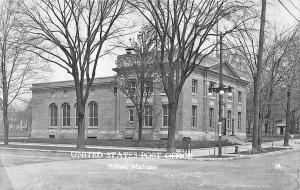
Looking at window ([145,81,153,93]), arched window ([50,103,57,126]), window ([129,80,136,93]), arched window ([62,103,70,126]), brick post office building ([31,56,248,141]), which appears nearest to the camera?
window ([145,81,153,93])

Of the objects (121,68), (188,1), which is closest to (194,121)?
(121,68)

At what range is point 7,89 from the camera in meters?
40.1

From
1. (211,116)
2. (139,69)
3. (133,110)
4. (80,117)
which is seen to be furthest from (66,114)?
(80,117)

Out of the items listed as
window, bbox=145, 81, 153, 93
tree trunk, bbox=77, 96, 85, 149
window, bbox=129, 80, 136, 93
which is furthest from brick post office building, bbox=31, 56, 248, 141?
tree trunk, bbox=77, 96, 85, 149

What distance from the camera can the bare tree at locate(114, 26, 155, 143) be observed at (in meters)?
36.6

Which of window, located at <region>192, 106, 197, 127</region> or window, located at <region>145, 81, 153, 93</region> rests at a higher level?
window, located at <region>145, 81, 153, 93</region>

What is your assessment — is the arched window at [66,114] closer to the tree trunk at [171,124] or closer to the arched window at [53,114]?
the arched window at [53,114]

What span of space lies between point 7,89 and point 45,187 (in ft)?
101

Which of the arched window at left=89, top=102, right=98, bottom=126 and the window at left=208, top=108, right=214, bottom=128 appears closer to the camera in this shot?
the window at left=208, top=108, right=214, bottom=128

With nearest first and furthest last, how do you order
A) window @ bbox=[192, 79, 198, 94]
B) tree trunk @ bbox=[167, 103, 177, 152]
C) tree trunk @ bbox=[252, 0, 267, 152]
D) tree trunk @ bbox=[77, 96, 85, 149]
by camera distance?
1. tree trunk @ bbox=[167, 103, 177, 152]
2. tree trunk @ bbox=[252, 0, 267, 152]
3. tree trunk @ bbox=[77, 96, 85, 149]
4. window @ bbox=[192, 79, 198, 94]

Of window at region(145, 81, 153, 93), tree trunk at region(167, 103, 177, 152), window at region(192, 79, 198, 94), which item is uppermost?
window at region(192, 79, 198, 94)

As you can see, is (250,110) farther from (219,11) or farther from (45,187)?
(45,187)

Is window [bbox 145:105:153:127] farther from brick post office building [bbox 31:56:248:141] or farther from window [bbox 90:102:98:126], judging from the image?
window [bbox 90:102:98:126]

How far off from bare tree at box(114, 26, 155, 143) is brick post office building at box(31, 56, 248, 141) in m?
2.81
